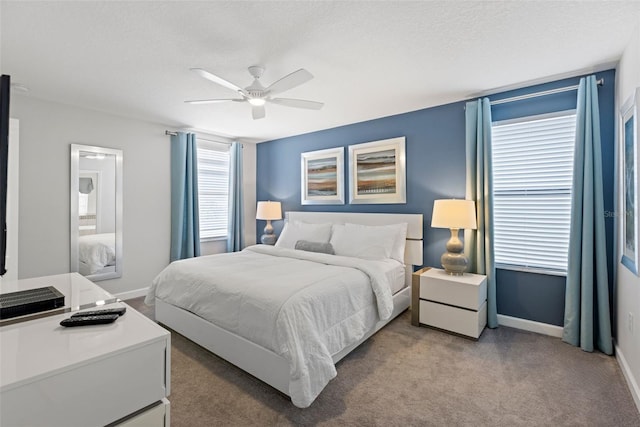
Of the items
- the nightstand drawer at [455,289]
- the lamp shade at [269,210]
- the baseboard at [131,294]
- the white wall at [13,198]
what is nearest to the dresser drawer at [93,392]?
the nightstand drawer at [455,289]

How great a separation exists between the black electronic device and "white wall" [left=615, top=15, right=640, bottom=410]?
3336 mm

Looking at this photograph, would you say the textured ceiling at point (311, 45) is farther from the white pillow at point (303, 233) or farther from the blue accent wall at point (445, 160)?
the white pillow at point (303, 233)

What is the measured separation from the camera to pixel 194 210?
4516 mm

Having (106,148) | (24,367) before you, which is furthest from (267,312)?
(106,148)

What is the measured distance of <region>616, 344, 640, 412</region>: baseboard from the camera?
189 cm

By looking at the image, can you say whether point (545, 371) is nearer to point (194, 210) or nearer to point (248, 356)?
point (248, 356)

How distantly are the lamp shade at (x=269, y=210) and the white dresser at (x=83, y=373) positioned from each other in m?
3.62

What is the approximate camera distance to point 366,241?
3570mm

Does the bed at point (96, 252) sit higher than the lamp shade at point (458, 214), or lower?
Result: lower

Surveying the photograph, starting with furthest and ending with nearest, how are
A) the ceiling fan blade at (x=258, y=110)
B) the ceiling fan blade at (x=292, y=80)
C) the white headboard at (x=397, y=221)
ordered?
the white headboard at (x=397, y=221) → the ceiling fan blade at (x=258, y=110) → the ceiling fan blade at (x=292, y=80)

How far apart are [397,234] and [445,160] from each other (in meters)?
1.03

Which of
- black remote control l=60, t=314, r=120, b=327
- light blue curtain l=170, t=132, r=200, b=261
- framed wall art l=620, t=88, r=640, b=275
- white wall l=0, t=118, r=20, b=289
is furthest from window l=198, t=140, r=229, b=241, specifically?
framed wall art l=620, t=88, r=640, b=275

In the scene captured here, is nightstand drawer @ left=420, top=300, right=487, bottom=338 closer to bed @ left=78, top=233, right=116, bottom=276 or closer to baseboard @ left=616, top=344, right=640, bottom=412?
baseboard @ left=616, top=344, right=640, bottom=412

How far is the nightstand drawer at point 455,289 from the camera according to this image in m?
2.77
